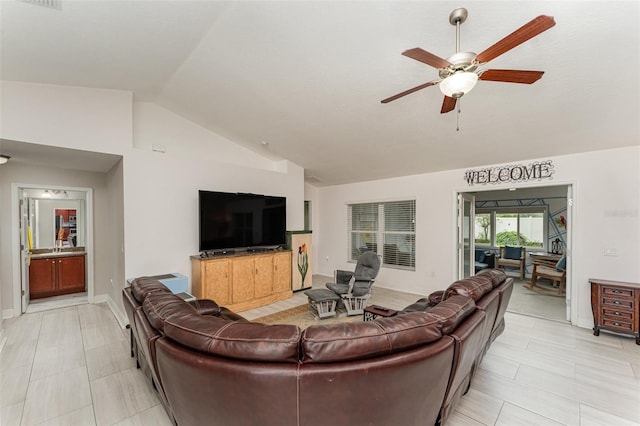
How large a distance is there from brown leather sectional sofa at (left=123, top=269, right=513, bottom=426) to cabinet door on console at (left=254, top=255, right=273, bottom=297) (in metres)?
2.99

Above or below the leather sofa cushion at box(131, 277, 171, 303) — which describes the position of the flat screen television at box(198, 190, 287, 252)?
above

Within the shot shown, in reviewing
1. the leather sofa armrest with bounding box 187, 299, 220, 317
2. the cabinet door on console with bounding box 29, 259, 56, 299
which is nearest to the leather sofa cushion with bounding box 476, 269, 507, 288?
the leather sofa armrest with bounding box 187, 299, 220, 317

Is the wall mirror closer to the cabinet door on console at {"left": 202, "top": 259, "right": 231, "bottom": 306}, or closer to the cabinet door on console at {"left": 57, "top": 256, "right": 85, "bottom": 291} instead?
the cabinet door on console at {"left": 57, "top": 256, "right": 85, "bottom": 291}

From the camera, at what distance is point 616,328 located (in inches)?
124

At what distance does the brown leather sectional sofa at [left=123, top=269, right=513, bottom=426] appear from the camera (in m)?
1.16

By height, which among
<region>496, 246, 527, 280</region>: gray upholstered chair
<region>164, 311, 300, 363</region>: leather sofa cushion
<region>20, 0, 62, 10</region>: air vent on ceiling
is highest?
<region>20, 0, 62, 10</region>: air vent on ceiling

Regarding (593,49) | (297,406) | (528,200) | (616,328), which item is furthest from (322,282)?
(528,200)

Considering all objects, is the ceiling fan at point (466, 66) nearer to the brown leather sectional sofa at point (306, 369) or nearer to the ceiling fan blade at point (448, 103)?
the ceiling fan blade at point (448, 103)

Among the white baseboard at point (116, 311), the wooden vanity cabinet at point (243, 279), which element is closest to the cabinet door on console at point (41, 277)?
the white baseboard at point (116, 311)

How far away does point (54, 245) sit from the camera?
199 inches

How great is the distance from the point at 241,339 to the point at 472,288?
6.30 feet

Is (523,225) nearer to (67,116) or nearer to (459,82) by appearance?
(459,82)

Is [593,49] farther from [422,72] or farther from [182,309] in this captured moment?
[182,309]

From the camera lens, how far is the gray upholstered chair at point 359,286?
4.01 m
